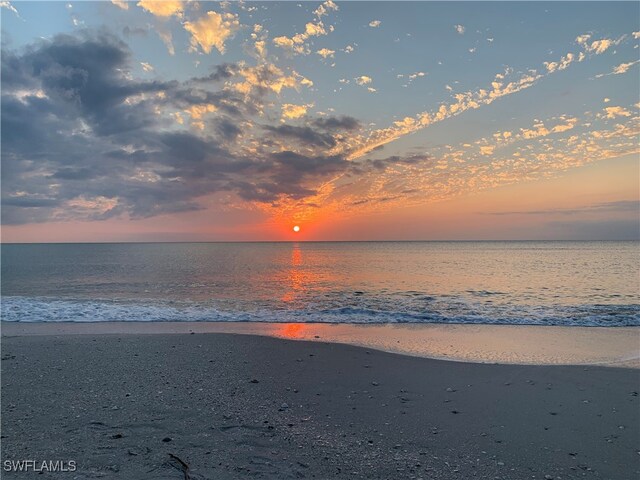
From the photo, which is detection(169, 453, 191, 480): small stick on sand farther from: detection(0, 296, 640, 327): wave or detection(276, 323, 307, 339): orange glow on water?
detection(0, 296, 640, 327): wave

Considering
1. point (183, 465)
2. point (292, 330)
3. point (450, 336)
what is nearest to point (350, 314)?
point (292, 330)

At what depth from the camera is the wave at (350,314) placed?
17047 mm

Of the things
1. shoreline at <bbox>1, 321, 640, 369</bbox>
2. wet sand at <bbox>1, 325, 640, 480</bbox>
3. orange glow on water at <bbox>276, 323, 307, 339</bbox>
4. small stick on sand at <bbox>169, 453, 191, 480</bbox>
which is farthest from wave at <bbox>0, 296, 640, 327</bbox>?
small stick on sand at <bbox>169, 453, 191, 480</bbox>

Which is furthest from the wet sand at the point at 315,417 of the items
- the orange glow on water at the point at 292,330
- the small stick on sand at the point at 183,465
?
the orange glow on water at the point at 292,330

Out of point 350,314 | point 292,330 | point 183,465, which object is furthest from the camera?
point 350,314

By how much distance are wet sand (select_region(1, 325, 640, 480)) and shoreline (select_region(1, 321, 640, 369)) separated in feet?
3.90

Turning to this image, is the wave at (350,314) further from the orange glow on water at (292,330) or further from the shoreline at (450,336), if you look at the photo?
the orange glow on water at (292,330)

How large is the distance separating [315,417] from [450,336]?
879 cm

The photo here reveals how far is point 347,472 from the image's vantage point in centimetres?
469

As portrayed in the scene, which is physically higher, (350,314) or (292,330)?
(292,330)

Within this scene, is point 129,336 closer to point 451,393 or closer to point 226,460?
point 226,460

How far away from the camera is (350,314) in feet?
61.3

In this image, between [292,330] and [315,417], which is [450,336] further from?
[315,417]

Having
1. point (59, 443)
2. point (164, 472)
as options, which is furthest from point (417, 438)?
point (59, 443)
